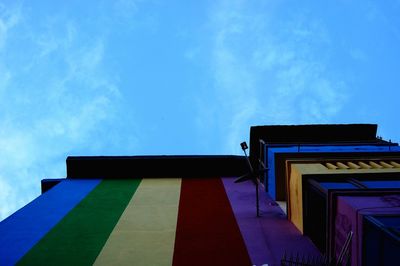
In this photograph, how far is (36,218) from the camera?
17.3 meters

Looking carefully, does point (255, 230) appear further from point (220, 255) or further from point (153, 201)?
point (153, 201)

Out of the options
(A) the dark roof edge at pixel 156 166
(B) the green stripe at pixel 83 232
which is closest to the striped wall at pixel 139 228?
(B) the green stripe at pixel 83 232

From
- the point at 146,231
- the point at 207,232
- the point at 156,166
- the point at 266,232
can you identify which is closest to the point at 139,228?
the point at 146,231

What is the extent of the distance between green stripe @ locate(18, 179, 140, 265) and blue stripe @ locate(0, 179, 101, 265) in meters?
0.30

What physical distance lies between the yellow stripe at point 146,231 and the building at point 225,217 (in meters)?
0.03

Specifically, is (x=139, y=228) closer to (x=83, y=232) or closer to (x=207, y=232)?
(x=83, y=232)

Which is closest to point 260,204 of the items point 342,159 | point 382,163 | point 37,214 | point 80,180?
point 342,159

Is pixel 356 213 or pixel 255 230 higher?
pixel 356 213

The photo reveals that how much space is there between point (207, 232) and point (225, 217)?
6.67 feet

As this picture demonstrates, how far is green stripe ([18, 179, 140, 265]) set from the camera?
12938 mm

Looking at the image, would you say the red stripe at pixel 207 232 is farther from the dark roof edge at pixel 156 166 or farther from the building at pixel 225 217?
the dark roof edge at pixel 156 166

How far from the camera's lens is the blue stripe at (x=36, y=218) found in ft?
45.2

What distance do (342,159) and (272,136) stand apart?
780 centimetres

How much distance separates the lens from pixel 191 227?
15.8 meters
